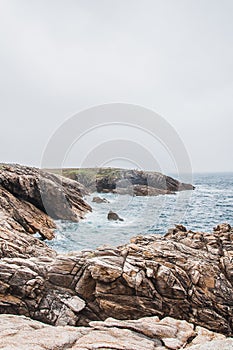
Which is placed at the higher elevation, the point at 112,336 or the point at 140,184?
the point at 140,184

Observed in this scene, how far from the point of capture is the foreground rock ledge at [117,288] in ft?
36.9

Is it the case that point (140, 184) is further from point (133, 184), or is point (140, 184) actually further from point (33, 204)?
point (33, 204)

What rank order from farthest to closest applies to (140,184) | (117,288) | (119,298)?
1. (140,184)
2. (117,288)
3. (119,298)

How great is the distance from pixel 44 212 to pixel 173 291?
23.8 metres

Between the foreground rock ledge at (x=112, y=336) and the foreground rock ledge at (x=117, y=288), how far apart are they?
7.12 ft

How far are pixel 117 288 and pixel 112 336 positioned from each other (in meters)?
4.59

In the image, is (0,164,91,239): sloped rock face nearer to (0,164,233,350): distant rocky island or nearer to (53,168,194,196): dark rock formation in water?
(0,164,233,350): distant rocky island

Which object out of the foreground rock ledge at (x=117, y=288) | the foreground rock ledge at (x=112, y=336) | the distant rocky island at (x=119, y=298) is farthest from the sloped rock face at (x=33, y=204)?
the foreground rock ledge at (x=112, y=336)

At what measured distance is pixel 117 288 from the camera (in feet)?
39.5

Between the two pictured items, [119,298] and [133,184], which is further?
[133,184]

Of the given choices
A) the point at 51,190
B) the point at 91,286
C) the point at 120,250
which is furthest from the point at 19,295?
the point at 51,190

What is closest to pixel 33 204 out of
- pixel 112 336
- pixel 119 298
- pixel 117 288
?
pixel 117 288

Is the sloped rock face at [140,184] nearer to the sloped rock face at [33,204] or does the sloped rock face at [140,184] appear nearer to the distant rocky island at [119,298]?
the sloped rock face at [33,204]

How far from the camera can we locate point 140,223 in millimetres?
36438
